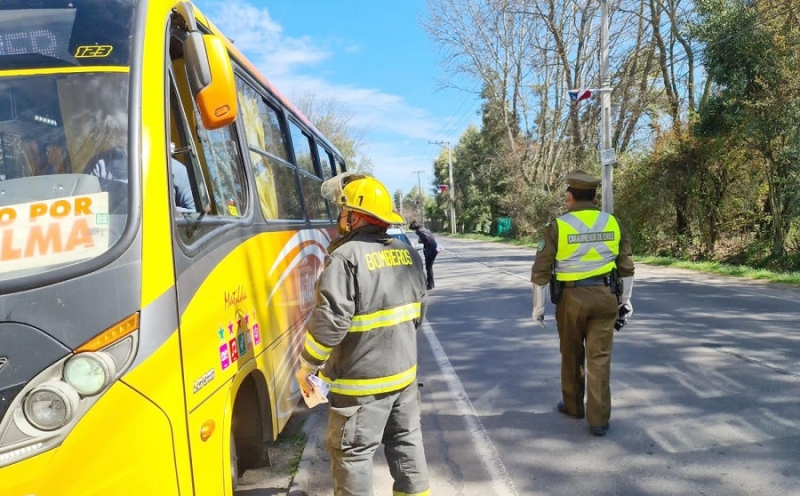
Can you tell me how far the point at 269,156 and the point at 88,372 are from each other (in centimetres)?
279

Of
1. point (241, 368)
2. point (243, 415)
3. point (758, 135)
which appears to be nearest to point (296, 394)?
point (243, 415)

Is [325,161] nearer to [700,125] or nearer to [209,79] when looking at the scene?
[209,79]

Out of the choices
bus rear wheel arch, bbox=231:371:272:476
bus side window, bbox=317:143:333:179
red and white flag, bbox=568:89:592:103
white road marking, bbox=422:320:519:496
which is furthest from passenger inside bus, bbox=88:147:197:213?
red and white flag, bbox=568:89:592:103

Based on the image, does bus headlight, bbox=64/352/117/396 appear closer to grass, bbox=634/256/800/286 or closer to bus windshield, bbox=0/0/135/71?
bus windshield, bbox=0/0/135/71

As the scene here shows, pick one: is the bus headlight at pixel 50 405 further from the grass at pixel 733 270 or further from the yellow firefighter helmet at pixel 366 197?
the grass at pixel 733 270

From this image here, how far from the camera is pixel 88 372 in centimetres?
177

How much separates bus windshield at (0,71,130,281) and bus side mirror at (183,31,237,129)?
0.91 ft

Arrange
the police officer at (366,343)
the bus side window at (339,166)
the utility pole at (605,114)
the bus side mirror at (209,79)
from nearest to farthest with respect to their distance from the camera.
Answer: the bus side mirror at (209,79) → the police officer at (366,343) → the bus side window at (339,166) → the utility pole at (605,114)

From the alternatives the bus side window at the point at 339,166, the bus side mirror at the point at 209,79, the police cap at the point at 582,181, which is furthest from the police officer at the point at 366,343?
the bus side window at the point at 339,166

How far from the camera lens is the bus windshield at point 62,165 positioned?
1922 millimetres

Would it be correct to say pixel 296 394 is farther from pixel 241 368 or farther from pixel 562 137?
pixel 562 137

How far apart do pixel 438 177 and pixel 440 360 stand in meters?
74.7

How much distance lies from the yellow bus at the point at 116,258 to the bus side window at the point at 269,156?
78 cm

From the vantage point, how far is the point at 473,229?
64188 mm
